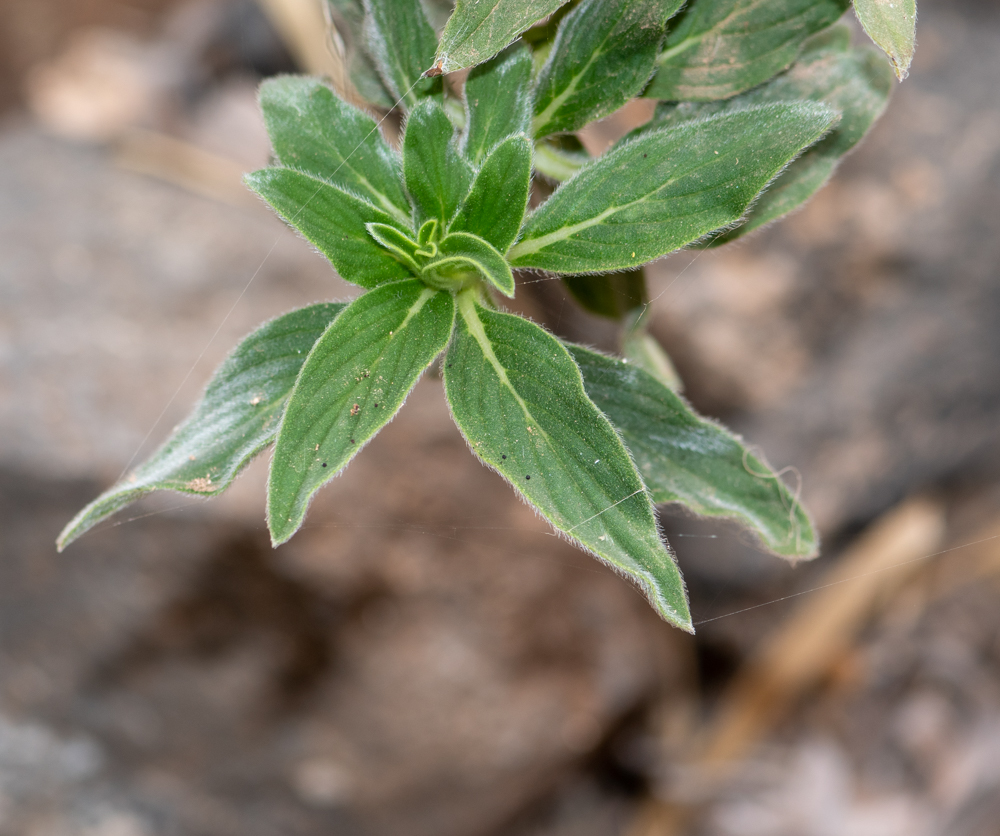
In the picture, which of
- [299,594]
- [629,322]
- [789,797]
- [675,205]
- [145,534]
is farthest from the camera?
[789,797]

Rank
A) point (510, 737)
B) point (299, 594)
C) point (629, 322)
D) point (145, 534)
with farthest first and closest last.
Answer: point (510, 737)
point (299, 594)
point (145, 534)
point (629, 322)

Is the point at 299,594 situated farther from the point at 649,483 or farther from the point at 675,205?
the point at 675,205

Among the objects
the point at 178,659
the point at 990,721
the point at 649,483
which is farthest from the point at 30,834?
the point at 990,721

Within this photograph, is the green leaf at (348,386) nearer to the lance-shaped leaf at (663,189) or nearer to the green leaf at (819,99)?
the lance-shaped leaf at (663,189)

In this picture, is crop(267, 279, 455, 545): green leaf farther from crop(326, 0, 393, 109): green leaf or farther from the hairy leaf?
crop(326, 0, 393, 109): green leaf

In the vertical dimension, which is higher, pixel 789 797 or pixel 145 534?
pixel 145 534

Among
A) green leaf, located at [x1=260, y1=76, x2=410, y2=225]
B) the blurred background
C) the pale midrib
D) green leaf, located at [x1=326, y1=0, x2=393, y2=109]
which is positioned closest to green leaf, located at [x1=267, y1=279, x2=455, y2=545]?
green leaf, located at [x1=260, y1=76, x2=410, y2=225]
